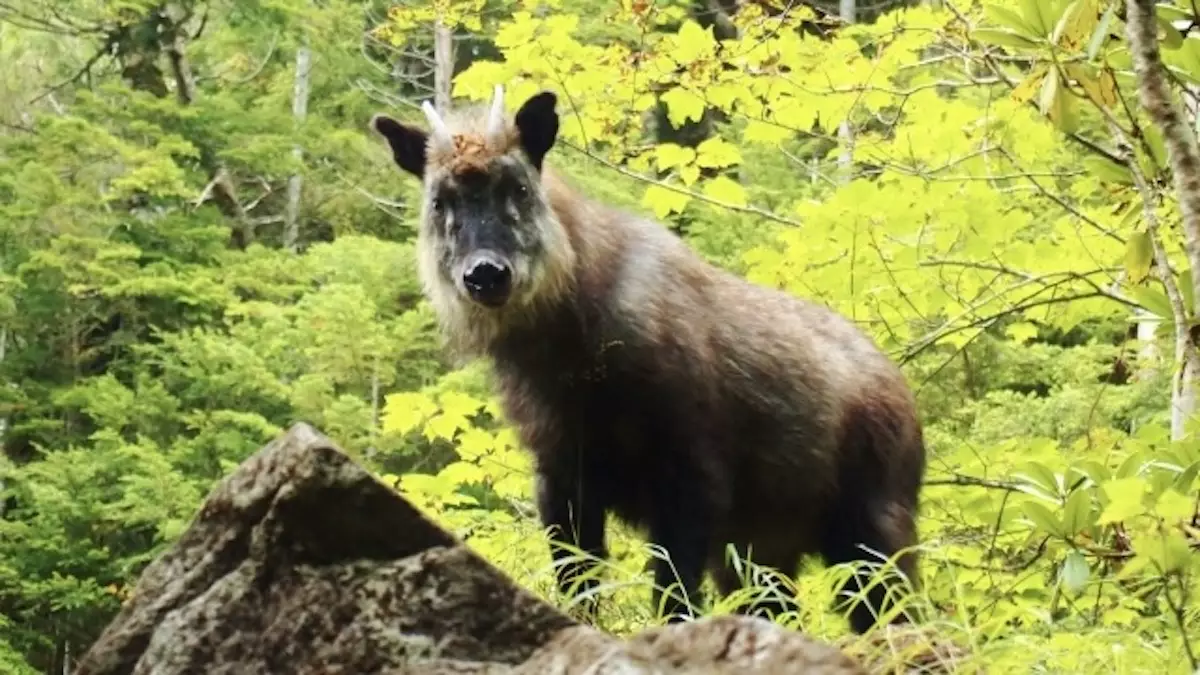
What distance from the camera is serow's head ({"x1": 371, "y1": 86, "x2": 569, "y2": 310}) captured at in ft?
13.8

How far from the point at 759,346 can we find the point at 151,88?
13155 mm

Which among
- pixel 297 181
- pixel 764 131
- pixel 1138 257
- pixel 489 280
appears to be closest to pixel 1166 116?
pixel 1138 257

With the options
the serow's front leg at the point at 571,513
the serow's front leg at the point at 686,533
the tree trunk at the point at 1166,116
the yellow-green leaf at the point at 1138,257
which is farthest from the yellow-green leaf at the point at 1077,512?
the serow's front leg at the point at 571,513

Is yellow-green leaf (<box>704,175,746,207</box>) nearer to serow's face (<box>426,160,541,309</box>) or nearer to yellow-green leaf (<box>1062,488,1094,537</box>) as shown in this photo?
serow's face (<box>426,160,541,309</box>)

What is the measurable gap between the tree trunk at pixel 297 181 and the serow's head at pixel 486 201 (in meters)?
15.3

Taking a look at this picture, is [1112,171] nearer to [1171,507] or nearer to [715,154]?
[1171,507]

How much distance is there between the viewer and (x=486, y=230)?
4.26 m

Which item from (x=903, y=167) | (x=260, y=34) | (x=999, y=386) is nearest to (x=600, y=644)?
(x=903, y=167)

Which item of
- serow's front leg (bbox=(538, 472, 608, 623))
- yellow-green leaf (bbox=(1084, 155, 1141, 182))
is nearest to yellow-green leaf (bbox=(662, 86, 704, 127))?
serow's front leg (bbox=(538, 472, 608, 623))

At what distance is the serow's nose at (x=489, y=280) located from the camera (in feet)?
13.6

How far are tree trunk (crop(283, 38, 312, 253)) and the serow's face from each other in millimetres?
15445

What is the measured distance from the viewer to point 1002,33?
3.24 m

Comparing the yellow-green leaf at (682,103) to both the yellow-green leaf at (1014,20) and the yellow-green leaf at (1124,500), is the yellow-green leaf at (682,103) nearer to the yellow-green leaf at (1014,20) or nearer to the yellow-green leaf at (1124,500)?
the yellow-green leaf at (1014,20)

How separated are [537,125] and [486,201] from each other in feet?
1.09
